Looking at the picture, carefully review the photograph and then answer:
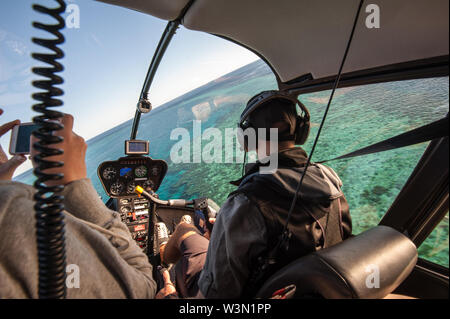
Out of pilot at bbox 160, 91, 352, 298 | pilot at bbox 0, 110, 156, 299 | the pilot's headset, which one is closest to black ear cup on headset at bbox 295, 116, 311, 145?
the pilot's headset

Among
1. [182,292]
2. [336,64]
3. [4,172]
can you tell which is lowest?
[182,292]

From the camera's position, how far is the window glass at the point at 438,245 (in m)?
1.00

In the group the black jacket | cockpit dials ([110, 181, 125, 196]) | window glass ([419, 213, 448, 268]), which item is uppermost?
cockpit dials ([110, 181, 125, 196])

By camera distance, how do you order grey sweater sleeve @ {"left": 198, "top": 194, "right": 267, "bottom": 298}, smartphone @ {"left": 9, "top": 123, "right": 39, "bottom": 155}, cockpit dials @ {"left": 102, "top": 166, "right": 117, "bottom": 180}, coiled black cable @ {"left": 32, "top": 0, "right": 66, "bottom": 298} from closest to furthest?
coiled black cable @ {"left": 32, "top": 0, "right": 66, "bottom": 298} → smartphone @ {"left": 9, "top": 123, "right": 39, "bottom": 155} → grey sweater sleeve @ {"left": 198, "top": 194, "right": 267, "bottom": 298} → cockpit dials @ {"left": 102, "top": 166, "right": 117, "bottom": 180}

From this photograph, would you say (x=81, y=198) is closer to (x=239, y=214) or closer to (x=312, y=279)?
(x=239, y=214)

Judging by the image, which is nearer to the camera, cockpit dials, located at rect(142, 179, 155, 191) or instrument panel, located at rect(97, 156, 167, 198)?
instrument panel, located at rect(97, 156, 167, 198)

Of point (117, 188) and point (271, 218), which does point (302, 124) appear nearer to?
point (271, 218)

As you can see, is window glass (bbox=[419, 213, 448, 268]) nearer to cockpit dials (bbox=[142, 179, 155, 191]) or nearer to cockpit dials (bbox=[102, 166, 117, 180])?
cockpit dials (bbox=[142, 179, 155, 191])

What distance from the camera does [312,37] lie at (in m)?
1.28

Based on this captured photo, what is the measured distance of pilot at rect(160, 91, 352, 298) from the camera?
30.6 inches

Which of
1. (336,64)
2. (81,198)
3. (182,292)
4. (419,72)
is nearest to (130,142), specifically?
(182,292)

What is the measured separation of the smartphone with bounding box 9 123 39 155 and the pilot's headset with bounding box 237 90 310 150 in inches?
32.2

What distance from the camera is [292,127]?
98cm
